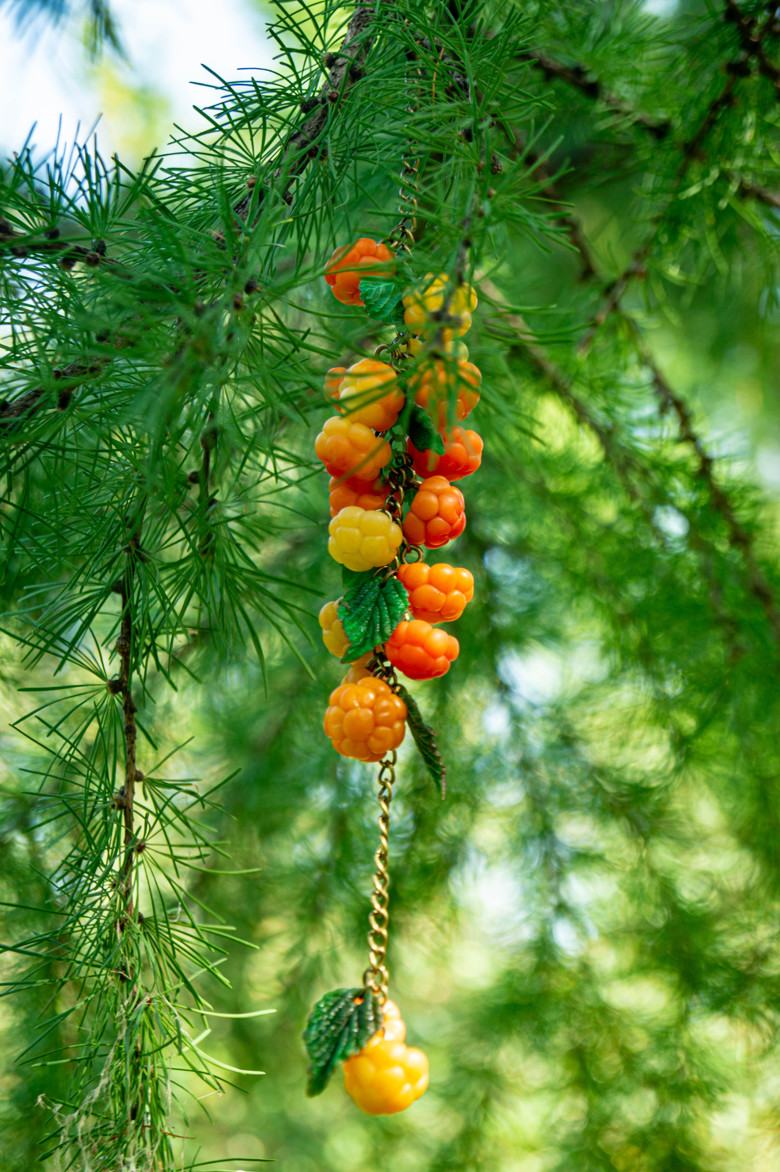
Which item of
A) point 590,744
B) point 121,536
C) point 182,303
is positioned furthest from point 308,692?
point 182,303

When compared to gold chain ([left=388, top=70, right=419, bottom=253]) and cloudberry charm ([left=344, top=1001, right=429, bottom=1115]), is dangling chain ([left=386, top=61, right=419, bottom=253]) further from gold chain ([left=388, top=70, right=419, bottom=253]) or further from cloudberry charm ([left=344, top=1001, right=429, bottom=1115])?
cloudberry charm ([left=344, top=1001, right=429, bottom=1115])

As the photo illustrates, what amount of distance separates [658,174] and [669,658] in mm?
467

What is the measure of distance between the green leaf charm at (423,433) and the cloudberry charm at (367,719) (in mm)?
108

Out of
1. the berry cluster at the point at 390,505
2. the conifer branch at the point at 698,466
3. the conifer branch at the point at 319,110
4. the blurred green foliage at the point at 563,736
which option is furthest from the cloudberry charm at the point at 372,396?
the conifer branch at the point at 698,466

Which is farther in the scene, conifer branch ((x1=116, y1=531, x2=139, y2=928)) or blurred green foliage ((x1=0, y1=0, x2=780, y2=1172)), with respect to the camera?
blurred green foliage ((x1=0, y1=0, x2=780, y2=1172))

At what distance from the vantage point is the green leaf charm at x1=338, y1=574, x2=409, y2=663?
0.33 meters

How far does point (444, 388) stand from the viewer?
11.7 inches

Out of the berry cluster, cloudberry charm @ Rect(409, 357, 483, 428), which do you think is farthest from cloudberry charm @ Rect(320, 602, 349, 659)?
cloudberry charm @ Rect(409, 357, 483, 428)

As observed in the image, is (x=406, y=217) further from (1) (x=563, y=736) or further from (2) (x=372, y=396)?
(1) (x=563, y=736)

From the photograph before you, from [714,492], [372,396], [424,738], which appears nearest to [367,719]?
[424,738]

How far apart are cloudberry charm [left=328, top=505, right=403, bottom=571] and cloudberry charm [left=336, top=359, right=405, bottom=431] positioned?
4cm

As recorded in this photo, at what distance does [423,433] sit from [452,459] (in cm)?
3

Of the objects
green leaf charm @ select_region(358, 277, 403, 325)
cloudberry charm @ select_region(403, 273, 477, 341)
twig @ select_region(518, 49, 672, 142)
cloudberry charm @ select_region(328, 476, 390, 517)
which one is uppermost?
twig @ select_region(518, 49, 672, 142)

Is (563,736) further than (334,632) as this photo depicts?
Yes
